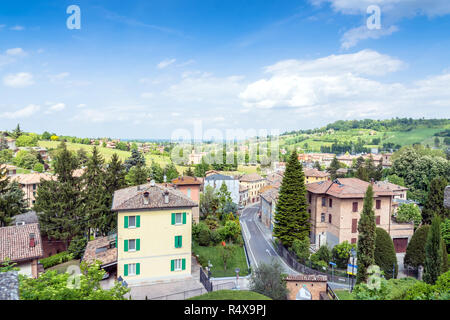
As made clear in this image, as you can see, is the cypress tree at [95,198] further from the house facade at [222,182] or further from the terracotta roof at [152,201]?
the house facade at [222,182]

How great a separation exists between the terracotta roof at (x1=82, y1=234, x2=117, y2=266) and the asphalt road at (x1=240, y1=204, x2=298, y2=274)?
860 cm

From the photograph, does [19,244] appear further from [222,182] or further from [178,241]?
[222,182]

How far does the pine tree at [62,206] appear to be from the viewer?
18.8m

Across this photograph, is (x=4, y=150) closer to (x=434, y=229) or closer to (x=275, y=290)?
(x=275, y=290)

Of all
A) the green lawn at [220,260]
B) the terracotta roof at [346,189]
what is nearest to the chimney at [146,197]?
the green lawn at [220,260]

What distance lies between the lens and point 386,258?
52.5ft

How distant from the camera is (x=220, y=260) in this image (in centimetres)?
1903

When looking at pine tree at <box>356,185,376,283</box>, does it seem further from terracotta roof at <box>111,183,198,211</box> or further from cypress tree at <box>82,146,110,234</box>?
cypress tree at <box>82,146,110,234</box>

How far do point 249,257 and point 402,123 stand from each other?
31.6m

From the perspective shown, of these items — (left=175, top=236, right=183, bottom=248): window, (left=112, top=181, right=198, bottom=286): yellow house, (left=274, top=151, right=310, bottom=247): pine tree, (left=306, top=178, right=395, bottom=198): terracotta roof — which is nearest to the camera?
(left=112, top=181, right=198, bottom=286): yellow house

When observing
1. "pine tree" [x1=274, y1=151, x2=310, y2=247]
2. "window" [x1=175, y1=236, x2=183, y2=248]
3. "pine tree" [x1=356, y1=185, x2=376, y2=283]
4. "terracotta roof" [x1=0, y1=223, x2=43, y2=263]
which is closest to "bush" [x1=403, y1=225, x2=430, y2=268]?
"pine tree" [x1=274, y1=151, x2=310, y2=247]

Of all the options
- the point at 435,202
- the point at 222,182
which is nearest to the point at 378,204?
the point at 435,202

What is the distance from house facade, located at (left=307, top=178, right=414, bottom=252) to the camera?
1992 cm
